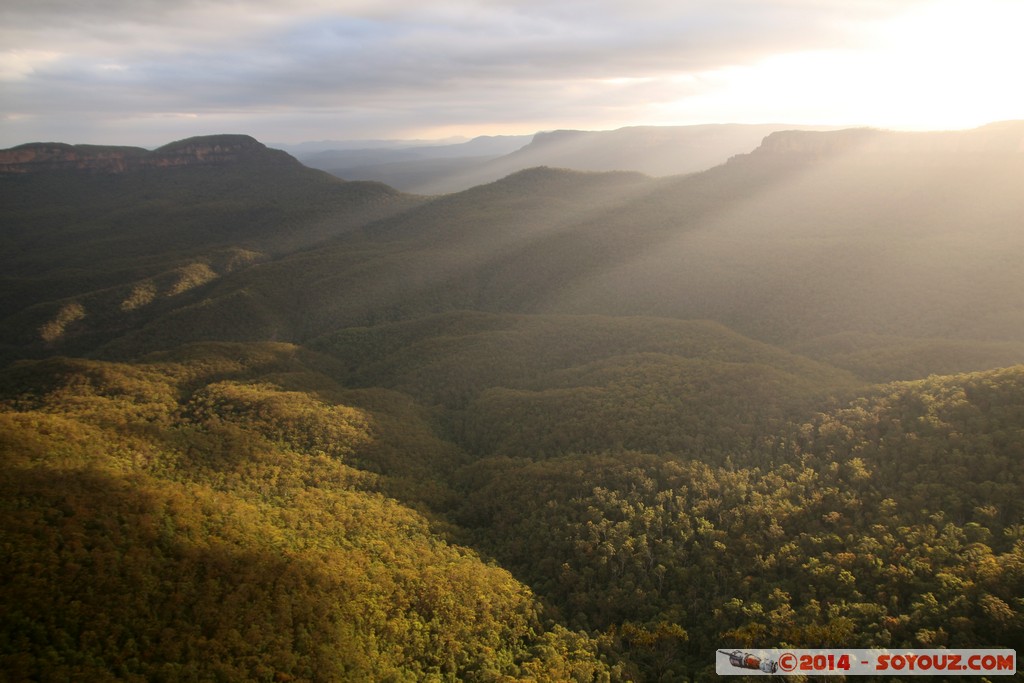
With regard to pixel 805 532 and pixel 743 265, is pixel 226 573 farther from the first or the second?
pixel 743 265

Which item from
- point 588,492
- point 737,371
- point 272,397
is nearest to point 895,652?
point 588,492

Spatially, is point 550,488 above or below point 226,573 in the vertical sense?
below

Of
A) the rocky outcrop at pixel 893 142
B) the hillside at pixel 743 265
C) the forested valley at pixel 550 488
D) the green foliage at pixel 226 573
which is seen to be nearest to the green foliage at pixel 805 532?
the forested valley at pixel 550 488

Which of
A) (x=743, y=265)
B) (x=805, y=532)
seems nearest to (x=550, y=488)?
(x=805, y=532)

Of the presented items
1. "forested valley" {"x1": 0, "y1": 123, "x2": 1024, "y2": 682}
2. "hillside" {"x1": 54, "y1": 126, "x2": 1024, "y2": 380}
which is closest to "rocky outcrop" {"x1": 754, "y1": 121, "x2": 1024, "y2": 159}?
"hillside" {"x1": 54, "y1": 126, "x2": 1024, "y2": 380}

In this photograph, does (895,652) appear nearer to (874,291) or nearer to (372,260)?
(874,291)

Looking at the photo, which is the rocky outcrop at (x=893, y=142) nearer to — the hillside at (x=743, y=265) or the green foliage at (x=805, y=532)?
the hillside at (x=743, y=265)

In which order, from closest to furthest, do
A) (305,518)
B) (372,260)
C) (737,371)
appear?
(305,518) → (737,371) → (372,260)

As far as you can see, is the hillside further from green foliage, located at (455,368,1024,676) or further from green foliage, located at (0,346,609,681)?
green foliage, located at (0,346,609,681)

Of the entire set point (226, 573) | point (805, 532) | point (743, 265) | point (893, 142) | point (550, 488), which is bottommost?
point (550, 488)
